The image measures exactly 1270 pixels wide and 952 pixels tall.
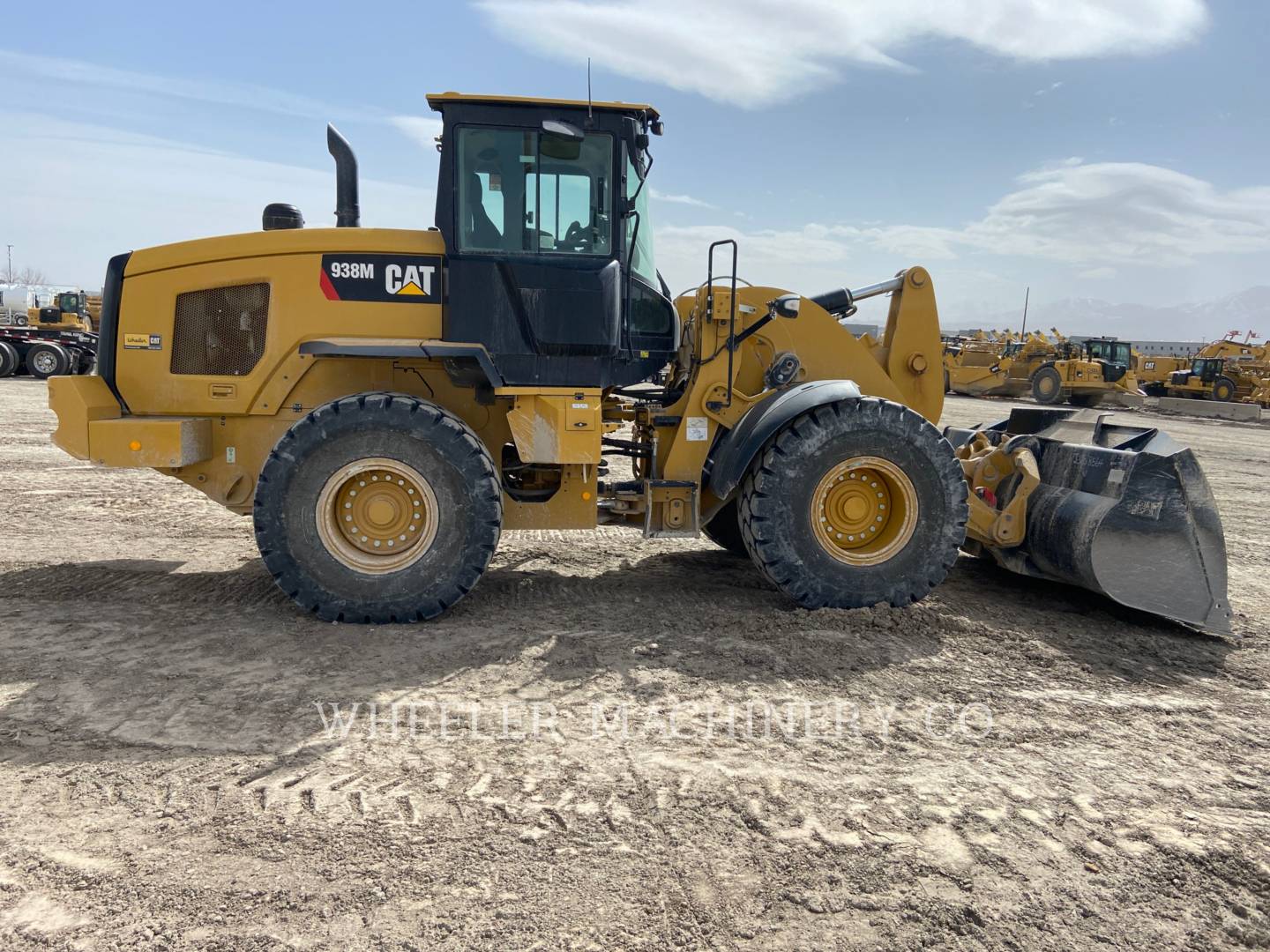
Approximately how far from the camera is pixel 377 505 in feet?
15.8

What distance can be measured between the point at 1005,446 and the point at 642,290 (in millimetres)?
2609

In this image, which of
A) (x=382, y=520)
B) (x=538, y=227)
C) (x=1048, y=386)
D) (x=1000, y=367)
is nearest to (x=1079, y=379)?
(x=1048, y=386)

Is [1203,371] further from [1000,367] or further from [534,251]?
[534,251]

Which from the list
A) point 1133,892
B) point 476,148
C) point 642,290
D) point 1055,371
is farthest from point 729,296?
point 1055,371

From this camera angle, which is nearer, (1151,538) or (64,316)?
(1151,538)

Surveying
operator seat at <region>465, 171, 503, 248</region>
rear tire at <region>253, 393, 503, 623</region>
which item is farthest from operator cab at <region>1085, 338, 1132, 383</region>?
rear tire at <region>253, 393, 503, 623</region>

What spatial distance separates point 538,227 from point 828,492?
2.25 metres

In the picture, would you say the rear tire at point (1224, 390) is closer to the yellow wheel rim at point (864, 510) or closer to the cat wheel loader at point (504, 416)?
the cat wheel loader at point (504, 416)

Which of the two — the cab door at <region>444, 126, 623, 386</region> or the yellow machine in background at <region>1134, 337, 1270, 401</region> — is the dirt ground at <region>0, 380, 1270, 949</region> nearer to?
the cab door at <region>444, 126, 623, 386</region>

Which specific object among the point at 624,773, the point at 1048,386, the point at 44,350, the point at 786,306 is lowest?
the point at 624,773

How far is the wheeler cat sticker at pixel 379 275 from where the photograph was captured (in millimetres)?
4938

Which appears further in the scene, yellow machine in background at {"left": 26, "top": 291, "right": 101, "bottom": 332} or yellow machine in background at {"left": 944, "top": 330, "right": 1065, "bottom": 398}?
yellow machine in background at {"left": 944, "top": 330, "right": 1065, "bottom": 398}

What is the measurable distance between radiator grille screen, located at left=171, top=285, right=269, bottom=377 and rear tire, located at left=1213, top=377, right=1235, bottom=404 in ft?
98.0

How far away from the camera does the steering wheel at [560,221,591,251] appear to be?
501cm
